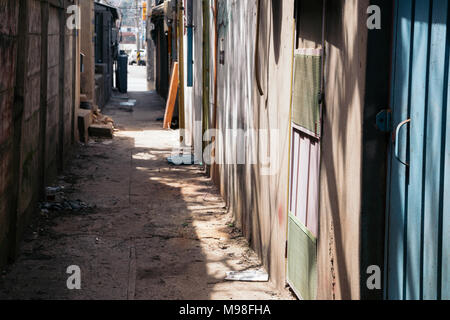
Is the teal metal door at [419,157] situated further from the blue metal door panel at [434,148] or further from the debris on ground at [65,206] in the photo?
the debris on ground at [65,206]

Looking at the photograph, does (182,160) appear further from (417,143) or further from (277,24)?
(417,143)

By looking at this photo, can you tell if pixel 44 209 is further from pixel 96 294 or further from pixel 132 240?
pixel 96 294

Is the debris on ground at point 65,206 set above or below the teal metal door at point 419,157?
below

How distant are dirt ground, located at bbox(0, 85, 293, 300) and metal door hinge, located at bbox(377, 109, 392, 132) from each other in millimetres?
2165

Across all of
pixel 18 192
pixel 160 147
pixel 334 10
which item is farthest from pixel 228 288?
pixel 160 147

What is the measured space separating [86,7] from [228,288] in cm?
1269

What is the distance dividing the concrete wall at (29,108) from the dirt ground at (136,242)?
32cm

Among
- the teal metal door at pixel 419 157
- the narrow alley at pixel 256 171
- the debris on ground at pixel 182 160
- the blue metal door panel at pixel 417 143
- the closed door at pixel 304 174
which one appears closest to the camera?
the teal metal door at pixel 419 157

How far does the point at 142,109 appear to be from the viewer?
22.0 meters

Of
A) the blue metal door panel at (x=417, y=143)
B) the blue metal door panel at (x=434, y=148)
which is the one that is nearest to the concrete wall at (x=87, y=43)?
the blue metal door panel at (x=417, y=143)

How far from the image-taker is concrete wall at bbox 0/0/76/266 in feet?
18.4

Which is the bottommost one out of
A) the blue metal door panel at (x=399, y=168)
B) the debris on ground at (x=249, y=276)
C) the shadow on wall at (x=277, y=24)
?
the debris on ground at (x=249, y=276)

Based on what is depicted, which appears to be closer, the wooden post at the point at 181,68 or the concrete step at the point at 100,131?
the wooden post at the point at 181,68

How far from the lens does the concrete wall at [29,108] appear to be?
18.4 ft
